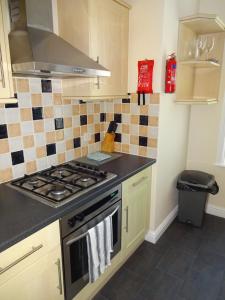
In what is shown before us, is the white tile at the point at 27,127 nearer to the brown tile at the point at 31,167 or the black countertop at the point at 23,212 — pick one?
the brown tile at the point at 31,167

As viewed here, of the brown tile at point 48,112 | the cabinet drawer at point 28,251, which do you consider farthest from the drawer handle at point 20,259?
the brown tile at point 48,112

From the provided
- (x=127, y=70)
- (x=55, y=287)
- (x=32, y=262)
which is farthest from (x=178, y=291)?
(x=127, y=70)

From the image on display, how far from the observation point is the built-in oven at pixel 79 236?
127 centimetres

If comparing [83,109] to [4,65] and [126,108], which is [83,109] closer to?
[126,108]

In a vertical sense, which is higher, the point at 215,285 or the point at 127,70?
the point at 127,70

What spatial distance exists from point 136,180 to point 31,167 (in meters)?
0.81

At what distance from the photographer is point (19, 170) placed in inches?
63.5

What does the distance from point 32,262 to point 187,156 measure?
2118 millimetres

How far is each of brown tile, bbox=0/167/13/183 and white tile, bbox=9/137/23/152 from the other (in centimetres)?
14

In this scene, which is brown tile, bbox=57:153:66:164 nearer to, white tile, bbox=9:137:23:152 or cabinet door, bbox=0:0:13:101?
white tile, bbox=9:137:23:152

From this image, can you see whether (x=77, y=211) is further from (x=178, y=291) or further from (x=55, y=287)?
(x=178, y=291)

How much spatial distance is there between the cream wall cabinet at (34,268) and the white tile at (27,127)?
0.74 metres

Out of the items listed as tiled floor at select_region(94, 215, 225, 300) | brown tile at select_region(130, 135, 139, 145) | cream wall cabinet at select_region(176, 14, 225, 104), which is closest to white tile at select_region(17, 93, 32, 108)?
brown tile at select_region(130, 135, 139, 145)

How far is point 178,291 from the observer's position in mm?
1699
